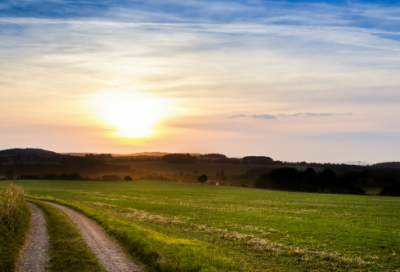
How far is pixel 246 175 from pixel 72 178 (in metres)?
90.8

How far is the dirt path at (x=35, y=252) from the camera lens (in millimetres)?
14258

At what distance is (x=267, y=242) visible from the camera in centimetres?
2123

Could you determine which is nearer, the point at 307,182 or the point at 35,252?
the point at 35,252

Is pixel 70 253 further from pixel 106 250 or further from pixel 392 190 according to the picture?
pixel 392 190

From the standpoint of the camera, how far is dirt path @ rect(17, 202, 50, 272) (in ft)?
46.8

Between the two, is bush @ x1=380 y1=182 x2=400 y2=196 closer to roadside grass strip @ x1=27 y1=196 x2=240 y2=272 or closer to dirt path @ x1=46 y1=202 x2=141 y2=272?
roadside grass strip @ x1=27 y1=196 x2=240 y2=272

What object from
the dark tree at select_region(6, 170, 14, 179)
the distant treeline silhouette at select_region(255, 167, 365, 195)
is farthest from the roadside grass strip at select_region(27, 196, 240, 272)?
the dark tree at select_region(6, 170, 14, 179)

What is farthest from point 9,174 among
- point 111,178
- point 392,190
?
point 392,190

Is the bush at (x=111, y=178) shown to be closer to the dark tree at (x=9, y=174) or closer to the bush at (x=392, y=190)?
the dark tree at (x=9, y=174)

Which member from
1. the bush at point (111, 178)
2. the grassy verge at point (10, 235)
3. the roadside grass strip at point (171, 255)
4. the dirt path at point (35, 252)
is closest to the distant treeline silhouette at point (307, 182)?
the bush at point (111, 178)

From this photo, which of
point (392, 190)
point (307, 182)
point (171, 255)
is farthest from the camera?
point (307, 182)

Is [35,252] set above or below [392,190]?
below

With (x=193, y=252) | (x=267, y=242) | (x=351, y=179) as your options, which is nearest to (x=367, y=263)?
(x=267, y=242)

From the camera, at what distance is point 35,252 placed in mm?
16969
